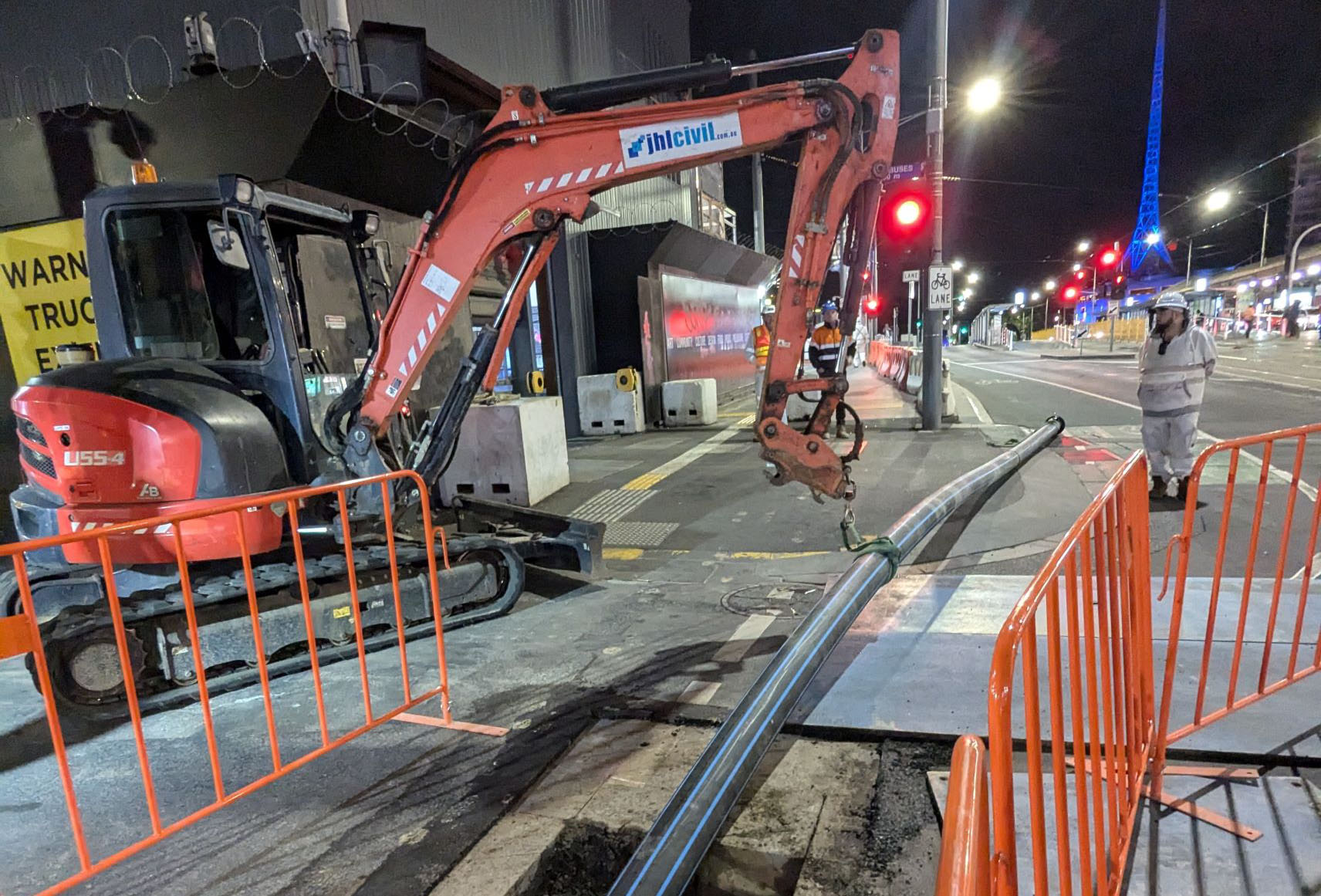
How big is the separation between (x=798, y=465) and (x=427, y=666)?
2716mm

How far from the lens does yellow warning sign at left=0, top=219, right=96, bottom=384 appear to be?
299 inches

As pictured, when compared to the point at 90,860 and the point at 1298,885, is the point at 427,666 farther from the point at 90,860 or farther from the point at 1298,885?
the point at 1298,885

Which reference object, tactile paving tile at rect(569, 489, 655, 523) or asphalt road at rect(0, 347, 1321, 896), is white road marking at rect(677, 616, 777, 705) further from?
tactile paving tile at rect(569, 489, 655, 523)

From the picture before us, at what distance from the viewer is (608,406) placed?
45.0 ft

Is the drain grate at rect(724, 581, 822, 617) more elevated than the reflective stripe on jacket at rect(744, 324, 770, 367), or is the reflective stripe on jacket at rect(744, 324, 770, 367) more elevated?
the reflective stripe on jacket at rect(744, 324, 770, 367)


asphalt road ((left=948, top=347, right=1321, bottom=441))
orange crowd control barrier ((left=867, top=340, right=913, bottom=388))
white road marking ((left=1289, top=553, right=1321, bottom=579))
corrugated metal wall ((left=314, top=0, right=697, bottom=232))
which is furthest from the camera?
orange crowd control barrier ((left=867, top=340, right=913, bottom=388))

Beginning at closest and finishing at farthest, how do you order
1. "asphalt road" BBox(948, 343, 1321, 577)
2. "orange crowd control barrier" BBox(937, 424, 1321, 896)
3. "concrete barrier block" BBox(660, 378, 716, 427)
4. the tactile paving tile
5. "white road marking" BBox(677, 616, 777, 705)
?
"orange crowd control barrier" BBox(937, 424, 1321, 896) < "white road marking" BBox(677, 616, 777, 705) < "asphalt road" BBox(948, 343, 1321, 577) < the tactile paving tile < "concrete barrier block" BBox(660, 378, 716, 427)

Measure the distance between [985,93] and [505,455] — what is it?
31.7 ft

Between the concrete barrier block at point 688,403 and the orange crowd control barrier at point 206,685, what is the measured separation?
9.89 metres

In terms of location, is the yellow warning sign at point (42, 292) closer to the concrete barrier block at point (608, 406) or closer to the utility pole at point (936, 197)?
the concrete barrier block at point (608, 406)

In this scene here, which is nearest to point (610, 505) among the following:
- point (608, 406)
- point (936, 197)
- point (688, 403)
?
point (608, 406)

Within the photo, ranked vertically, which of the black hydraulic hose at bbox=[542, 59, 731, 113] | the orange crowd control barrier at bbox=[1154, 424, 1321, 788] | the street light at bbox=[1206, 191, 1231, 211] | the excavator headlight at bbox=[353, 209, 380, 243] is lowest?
the orange crowd control barrier at bbox=[1154, 424, 1321, 788]

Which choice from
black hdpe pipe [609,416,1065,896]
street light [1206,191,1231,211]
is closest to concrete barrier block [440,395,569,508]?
black hdpe pipe [609,416,1065,896]

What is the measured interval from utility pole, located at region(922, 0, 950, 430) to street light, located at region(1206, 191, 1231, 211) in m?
44.1
